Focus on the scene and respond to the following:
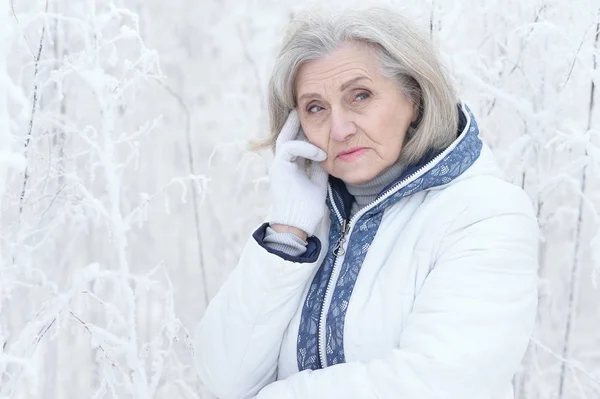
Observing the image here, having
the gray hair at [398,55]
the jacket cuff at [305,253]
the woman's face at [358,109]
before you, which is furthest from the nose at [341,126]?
the jacket cuff at [305,253]

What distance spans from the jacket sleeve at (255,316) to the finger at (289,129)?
0.62 feet

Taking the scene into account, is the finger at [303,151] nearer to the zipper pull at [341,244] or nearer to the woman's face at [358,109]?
the woman's face at [358,109]

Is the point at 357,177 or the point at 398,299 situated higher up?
the point at 357,177

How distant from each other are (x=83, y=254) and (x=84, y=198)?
0.87 ft

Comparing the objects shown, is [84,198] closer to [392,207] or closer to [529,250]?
[392,207]

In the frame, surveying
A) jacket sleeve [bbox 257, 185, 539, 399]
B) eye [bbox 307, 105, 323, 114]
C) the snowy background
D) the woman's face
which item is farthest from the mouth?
the snowy background

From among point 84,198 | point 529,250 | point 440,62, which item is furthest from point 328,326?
point 84,198

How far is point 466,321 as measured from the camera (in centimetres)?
99

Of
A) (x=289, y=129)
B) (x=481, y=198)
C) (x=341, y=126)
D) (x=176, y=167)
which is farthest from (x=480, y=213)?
(x=176, y=167)

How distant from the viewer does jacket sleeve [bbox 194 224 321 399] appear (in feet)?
3.88

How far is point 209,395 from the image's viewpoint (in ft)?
8.09

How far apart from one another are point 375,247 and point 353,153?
176 mm

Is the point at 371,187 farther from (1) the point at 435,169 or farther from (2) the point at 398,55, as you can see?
(2) the point at 398,55

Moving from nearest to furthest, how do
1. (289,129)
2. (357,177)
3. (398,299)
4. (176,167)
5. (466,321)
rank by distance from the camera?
(466,321) → (398,299) → (357,177) → (289,129) → (176,167)
